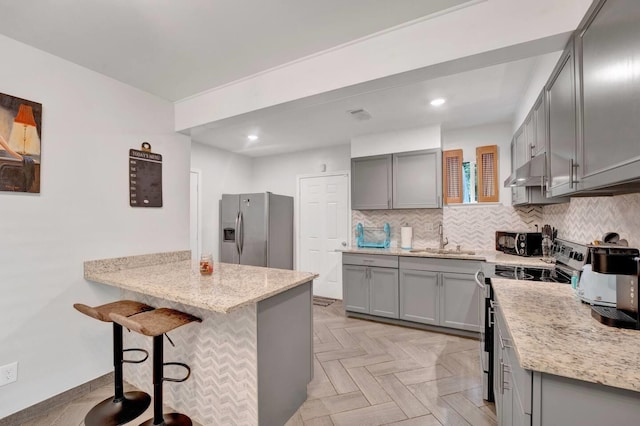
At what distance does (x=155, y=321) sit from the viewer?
1567mm

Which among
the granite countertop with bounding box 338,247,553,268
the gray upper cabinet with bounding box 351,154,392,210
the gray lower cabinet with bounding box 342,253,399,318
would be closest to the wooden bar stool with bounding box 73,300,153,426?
the gray lower cabinet with bounding box 342,253,399,318

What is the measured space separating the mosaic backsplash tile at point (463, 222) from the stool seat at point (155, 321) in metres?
2.93

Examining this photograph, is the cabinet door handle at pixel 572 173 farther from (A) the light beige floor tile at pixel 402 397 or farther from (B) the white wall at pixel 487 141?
(B) the white wall at pixel 487 141

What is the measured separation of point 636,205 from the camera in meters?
1.44

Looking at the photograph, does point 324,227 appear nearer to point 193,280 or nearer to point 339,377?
point 339,377

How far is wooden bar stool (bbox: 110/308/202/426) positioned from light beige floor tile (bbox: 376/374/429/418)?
4.60 ft

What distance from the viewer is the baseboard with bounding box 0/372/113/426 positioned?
176 centimetres

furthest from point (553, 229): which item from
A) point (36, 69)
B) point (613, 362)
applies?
point (36, 69)

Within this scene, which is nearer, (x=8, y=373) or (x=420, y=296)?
(x=8, y=373)

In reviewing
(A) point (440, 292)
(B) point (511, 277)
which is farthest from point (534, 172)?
(A) point (440, 292)

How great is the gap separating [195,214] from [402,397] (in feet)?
11.3

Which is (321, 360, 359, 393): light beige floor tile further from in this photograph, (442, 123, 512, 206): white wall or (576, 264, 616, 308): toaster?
(442, 123, 512, 206): white wall

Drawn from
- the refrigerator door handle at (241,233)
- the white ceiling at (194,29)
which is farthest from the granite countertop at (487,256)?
the white ceiling at (194,29)

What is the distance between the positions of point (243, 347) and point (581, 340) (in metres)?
1.51
